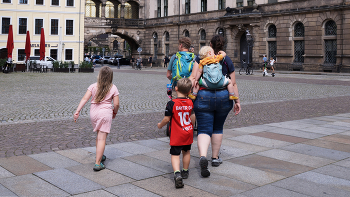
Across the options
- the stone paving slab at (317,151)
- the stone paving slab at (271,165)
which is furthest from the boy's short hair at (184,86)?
the stone paving slab at (317,151)

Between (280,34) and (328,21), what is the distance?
16.0 ft

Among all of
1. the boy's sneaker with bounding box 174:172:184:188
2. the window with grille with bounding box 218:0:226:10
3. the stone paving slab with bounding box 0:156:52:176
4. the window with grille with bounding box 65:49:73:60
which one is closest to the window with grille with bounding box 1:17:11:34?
the window with grille with bounding box 65:49:73:60

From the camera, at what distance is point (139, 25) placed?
5862 centimetres

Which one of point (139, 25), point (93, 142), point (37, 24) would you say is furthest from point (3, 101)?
point (139, 25)

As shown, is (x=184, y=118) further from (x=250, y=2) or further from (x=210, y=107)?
(x=250, y=2)

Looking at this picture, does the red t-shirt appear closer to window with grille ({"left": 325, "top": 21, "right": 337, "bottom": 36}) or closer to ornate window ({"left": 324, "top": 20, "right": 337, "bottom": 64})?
ornate window ({"left": 324, "top": 20, "right": 337, "bottom": 64})

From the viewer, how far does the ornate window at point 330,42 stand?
117ft

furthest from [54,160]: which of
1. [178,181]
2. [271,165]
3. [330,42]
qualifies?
[330,42]

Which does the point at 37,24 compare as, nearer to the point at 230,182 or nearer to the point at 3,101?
the point at 3,101

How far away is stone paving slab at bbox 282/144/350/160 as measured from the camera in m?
6.31

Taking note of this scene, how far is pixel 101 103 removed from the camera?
5.47 meters

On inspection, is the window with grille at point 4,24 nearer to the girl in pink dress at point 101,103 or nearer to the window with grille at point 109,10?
the window with grille at point 109,10

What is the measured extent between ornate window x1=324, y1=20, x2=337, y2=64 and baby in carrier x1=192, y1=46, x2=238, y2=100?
1295 inches

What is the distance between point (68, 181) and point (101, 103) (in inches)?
43.5
